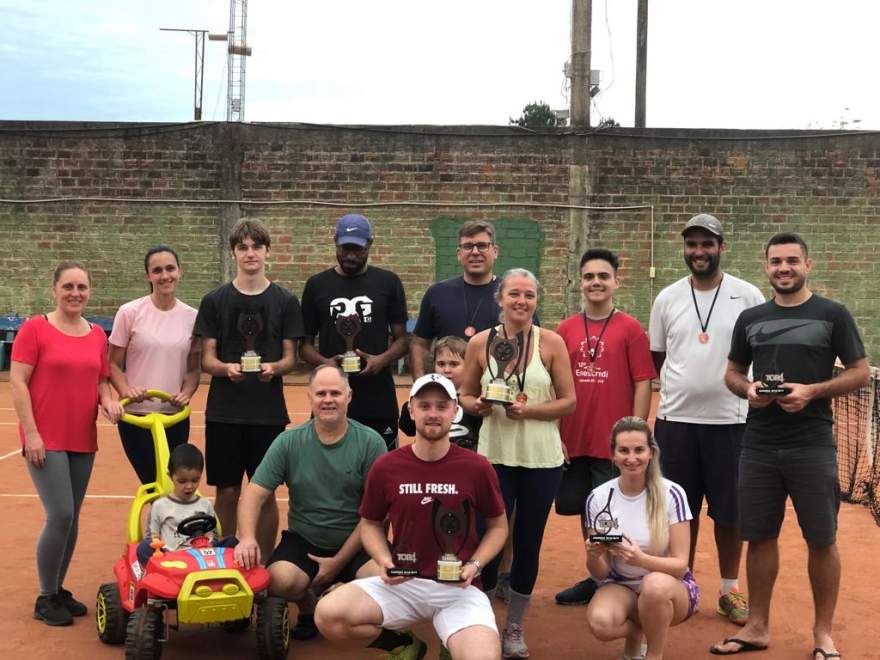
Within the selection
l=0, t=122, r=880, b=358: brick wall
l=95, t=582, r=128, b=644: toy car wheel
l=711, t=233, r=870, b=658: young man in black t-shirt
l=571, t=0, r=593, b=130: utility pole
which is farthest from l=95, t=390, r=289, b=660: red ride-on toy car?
l=571, t=0, r=593, b=130: utility pole

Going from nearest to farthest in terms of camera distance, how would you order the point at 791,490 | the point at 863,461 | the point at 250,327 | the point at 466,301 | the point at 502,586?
the point at 791,490 → the point at 250,327 → the point at 466,301 → the point at 502,586 → the point at 863,461

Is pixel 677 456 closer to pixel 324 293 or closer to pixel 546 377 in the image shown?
pixel 546 377

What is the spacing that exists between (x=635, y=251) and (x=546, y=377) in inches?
537

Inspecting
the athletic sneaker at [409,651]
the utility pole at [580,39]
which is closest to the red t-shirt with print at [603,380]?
the athletic sneaker at [409,651]

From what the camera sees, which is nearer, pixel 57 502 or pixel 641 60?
pixel 57 502

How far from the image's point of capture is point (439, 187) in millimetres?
18438

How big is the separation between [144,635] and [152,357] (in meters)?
1.75

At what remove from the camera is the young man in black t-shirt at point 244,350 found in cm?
591

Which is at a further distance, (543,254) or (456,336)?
(543,254)

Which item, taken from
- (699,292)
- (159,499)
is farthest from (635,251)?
(159,499)

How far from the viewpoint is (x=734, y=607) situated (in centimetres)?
577

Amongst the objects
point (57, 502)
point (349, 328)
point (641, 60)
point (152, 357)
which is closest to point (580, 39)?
point (641, 60)

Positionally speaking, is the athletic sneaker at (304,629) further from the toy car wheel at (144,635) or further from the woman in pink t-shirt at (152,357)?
the woman in pink t-shirt at (152,357)

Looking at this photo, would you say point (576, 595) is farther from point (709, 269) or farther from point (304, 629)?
point (709, 269)
